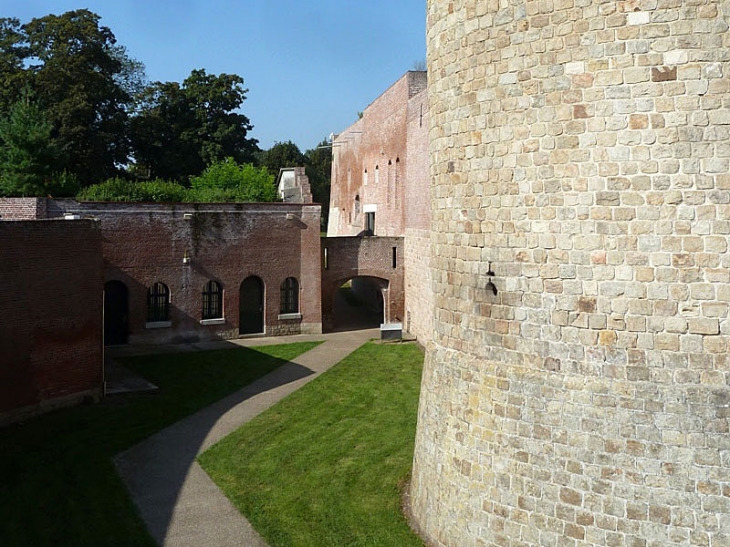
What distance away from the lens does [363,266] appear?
25.5 meters

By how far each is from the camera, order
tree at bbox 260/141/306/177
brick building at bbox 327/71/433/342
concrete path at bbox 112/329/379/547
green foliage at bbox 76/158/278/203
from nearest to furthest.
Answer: concrete path at bbox 112/329/379/547 < brick building at bbox 327/71/433/342 < green foliage at bbox 76/158/278/203 < tree at bbox 260/141/306/177

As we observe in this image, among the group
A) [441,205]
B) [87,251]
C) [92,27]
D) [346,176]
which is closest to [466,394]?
[441,205]

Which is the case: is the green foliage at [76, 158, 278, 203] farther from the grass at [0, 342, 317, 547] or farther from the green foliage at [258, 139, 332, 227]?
the green foliage at [258, 139, 332, 227]

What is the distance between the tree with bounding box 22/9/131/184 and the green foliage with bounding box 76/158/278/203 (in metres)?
7.72

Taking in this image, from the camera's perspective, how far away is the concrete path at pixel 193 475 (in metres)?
9.18

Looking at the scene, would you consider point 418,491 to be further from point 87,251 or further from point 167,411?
point 87,251

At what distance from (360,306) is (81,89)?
18993 mm

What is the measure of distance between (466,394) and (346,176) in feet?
101

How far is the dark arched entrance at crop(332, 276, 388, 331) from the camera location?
26.5 metres

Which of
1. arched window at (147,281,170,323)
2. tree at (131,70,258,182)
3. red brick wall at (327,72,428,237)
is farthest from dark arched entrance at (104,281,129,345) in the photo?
tree at (131,70,258,182)

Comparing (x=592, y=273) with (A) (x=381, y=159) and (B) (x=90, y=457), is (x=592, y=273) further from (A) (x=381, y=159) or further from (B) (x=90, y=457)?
(A) (x=381, y=159)

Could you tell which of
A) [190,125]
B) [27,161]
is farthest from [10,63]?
[27,161]

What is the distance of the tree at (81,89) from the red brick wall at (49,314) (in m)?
21.9

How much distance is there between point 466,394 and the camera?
767 centimetres
